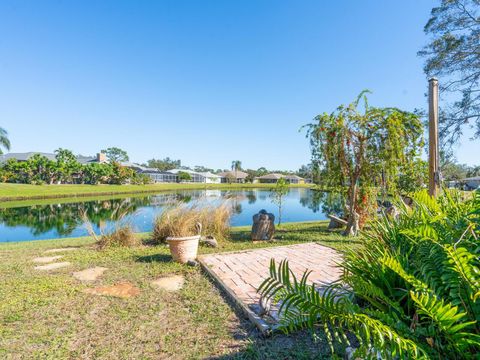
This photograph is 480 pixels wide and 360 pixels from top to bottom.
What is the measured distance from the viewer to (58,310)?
8.64 ft

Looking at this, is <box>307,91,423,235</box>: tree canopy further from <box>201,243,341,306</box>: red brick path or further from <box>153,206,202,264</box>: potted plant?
<box>153,206,202,264</box>: potted plant

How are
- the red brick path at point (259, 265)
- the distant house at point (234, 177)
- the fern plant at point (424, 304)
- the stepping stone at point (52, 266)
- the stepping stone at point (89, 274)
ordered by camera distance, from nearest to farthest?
the fern plant at point (424, 304) → the red brick path at point (259, 265) → the stepping stone at point (89, 274) → the stepping stone at point (52, 266) → the distant house at point (234, 177)

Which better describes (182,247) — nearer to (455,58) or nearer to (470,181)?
(455,58)

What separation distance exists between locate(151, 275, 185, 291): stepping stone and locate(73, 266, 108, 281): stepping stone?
0.99 m

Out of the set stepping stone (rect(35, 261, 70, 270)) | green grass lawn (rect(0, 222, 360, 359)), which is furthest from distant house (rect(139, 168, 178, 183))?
green grass lawn (rect(0, 222, 360, 359))

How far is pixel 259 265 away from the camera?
13.3ft

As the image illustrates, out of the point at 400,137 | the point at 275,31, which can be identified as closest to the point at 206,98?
the point at 275,31

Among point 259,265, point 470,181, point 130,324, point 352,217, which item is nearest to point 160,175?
point 470,181

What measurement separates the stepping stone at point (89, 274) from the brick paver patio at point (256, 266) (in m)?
1.59

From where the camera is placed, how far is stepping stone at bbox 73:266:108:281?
11.8 ft

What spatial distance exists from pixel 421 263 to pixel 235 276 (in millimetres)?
2654

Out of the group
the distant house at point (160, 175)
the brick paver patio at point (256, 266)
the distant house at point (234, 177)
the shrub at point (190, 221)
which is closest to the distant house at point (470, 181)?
the brick paver patio at point (256, 266)

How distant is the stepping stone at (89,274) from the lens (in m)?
3.59

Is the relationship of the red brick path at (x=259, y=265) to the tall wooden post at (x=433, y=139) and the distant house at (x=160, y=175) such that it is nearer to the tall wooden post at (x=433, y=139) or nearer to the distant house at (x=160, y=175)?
the tall wooden post at (x=433, y=139)
